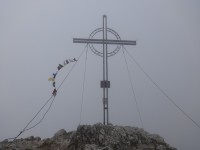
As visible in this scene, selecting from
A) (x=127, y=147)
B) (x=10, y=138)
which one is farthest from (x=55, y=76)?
(x=127, y=147)

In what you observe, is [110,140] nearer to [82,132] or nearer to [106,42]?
[82,132]

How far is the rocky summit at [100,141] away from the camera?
8.17 meters

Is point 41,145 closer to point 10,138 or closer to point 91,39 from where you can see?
point 10,138

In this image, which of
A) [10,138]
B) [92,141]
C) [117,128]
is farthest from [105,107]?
[10,138]

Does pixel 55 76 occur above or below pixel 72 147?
above

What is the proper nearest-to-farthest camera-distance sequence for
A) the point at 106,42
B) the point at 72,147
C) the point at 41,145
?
the point at 72,147 → the point at 41,145 → the point at 106,42

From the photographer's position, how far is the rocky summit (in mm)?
8172

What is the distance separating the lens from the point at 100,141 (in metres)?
8.19

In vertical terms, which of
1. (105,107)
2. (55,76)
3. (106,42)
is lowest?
(105,107)

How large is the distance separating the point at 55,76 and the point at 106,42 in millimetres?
2685

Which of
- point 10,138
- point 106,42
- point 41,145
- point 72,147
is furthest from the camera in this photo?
point 106,42

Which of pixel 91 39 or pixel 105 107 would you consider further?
pixel 91 39

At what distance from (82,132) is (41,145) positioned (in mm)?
1600

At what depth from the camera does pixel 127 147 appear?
8.32m
